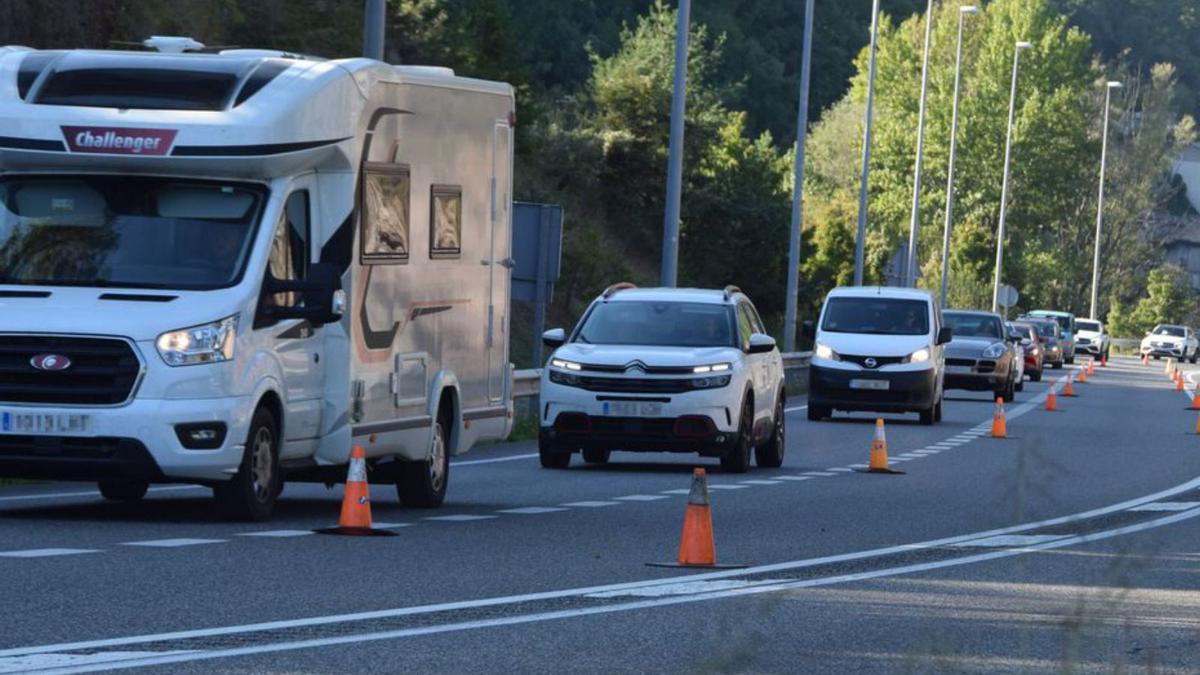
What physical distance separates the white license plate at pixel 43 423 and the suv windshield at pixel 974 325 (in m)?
33.1

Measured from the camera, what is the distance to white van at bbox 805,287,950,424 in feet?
113

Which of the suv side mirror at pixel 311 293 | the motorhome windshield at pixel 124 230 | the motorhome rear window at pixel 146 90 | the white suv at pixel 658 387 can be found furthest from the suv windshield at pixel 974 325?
the motorhome rear window at pixel 146 90

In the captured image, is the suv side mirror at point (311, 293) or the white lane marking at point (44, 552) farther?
the suv side mirror at point (311, 293)

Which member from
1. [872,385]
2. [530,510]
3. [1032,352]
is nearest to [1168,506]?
[530,510]

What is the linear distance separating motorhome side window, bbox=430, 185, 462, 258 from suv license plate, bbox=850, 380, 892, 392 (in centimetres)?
1681

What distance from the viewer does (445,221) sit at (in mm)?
17875

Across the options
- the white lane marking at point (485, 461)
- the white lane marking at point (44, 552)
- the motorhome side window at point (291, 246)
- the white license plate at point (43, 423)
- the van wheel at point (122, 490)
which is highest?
the motorhome side window at point (291, 246)

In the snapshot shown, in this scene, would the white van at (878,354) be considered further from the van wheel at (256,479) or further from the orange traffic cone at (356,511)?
the orange traffic cone at (356,511)

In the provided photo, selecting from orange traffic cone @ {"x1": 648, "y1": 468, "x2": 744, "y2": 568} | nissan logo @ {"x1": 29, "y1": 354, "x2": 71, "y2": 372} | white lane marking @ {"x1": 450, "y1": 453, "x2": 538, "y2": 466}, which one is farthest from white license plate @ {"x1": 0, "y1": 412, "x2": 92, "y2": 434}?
white lane marking @ {"x1": 450, "y1": 453, "x2": 538, "y2": 466}

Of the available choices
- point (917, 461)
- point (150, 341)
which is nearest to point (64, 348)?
point (150, 341)

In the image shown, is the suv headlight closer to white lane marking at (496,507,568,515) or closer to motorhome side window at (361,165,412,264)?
white lane marking at (496,507,568,515)

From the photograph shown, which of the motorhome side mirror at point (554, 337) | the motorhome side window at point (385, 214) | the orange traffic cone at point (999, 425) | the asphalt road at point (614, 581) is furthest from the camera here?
the orange traffic cone at point (999, 425)

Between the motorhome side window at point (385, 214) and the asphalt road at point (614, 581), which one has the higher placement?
the motorhome side window at point (385, 214)

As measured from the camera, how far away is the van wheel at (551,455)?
75.4 feet
